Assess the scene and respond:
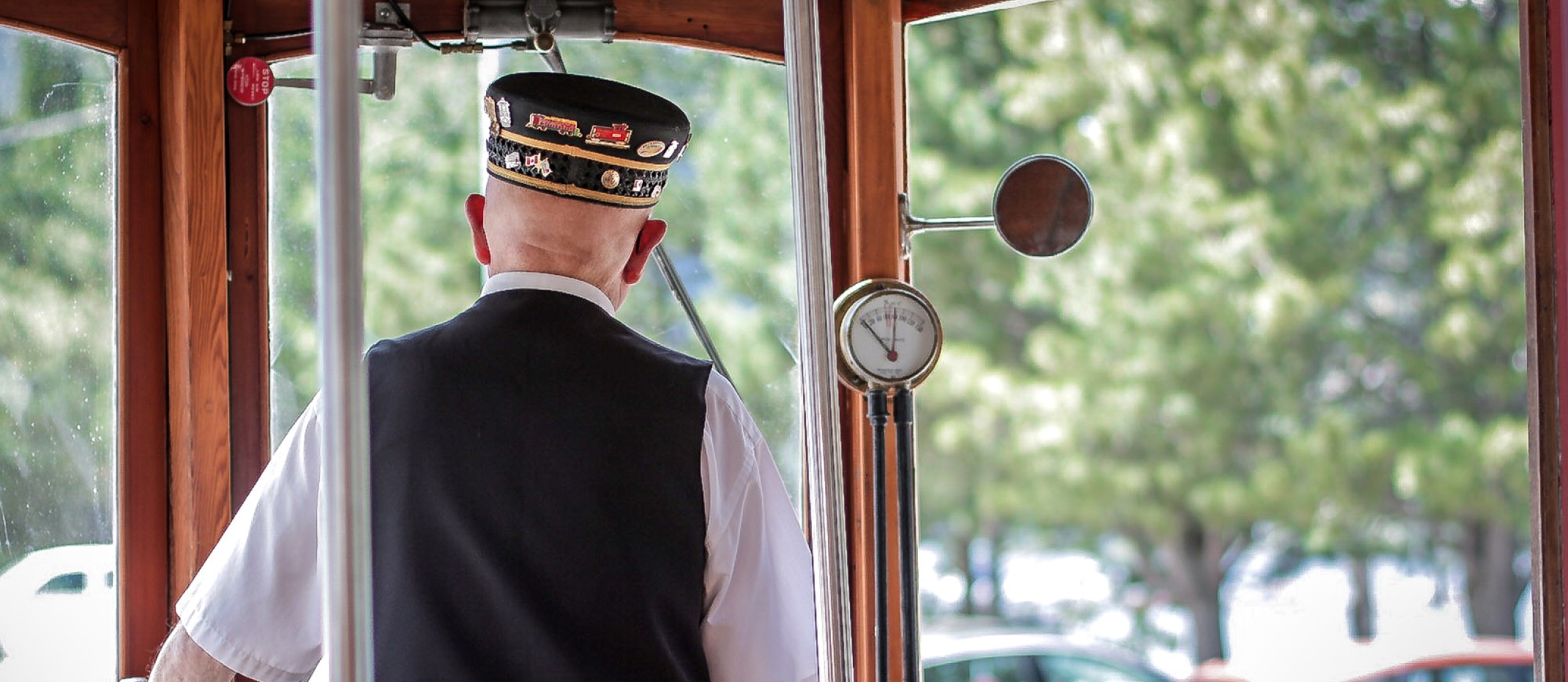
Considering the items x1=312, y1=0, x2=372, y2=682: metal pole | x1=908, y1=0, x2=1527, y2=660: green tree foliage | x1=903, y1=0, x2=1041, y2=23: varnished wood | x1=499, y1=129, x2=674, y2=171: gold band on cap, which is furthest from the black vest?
x1=908, y1=0, x2=1527, y2=660: green tree foliage

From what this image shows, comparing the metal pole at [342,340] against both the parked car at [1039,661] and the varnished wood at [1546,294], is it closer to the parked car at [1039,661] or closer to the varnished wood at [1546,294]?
the varnished wood at [1546,294]

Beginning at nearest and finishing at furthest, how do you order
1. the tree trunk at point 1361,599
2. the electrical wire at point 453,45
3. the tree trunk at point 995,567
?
the electrical wire at point 453,45
the tree trunk at point 1361,599
the tree trunk at point 995,567

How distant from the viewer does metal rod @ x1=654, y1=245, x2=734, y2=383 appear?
1927 mm

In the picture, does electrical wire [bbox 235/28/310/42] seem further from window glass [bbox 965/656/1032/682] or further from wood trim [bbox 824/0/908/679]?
window glass [bbox 965/656/1032/682]

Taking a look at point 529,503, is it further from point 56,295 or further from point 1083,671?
point 1083,671

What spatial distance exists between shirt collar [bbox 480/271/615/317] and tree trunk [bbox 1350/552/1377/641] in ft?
18.5

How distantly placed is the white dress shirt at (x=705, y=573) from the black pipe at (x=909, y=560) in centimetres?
75

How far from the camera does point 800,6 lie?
1002 millimetres

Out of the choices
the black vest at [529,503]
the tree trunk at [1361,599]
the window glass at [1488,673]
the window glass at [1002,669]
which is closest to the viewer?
the black vest at [529,503]

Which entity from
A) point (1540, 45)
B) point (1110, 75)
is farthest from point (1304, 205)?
point (1540, 45)

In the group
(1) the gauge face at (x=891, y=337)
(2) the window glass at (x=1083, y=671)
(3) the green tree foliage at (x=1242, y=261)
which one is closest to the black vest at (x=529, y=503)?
(1) the gauge face at (x=891, y=337)

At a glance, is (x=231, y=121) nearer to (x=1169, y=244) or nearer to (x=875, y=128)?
(x=875, y=128)

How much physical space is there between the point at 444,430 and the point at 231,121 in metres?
1.08

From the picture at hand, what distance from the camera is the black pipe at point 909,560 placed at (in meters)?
2.04
